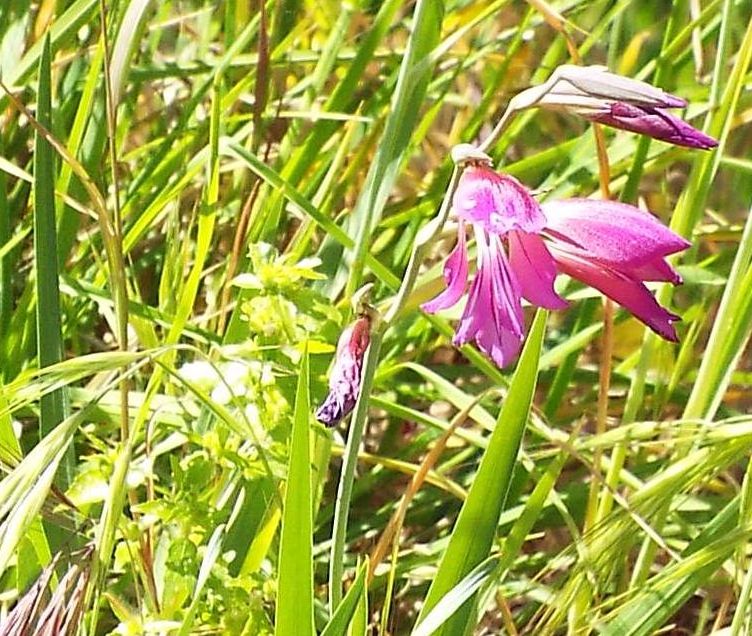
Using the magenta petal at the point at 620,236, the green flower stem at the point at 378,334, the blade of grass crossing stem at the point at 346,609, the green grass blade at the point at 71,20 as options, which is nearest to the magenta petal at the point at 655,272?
the magenta petal at the point at 620,236

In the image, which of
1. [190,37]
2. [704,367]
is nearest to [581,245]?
[704,367]

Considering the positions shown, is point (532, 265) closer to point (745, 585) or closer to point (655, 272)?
point (655, 272)

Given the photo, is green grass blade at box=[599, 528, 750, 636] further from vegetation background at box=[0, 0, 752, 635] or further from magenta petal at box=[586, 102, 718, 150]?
magenta petal at box=[586, 102, 718, 150]

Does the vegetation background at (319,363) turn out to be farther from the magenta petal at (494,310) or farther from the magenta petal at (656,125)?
the magenta petal at (656,125)

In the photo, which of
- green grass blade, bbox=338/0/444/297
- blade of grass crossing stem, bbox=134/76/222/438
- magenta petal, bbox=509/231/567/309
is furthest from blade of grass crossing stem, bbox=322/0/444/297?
magenta petal, bbox=509/231/567/309

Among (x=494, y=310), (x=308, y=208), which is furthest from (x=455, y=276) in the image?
(x=308, y=208)

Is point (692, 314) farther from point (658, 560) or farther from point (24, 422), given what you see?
point (24, 422)
